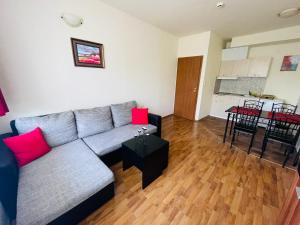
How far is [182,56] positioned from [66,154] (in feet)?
13.2

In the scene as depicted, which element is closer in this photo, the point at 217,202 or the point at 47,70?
the point at 217,202

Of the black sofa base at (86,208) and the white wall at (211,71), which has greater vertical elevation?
→ the white wall at (211,71)

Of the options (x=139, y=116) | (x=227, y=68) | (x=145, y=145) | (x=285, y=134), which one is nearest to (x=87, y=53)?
(x=139, y=116)

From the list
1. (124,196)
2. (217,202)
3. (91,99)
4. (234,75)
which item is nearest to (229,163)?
(217,202)

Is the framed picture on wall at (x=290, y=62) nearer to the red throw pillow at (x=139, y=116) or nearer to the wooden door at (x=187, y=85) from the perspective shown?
the wooden door at (x=187, y=85)

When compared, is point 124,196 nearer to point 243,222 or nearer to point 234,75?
point 243,222

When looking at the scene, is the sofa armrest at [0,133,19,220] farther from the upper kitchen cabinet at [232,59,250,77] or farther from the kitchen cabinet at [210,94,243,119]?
the upper kitchen cabinet at [232,59,250,77]

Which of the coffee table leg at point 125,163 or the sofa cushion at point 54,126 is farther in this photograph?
the coffee table leg at point 125,163

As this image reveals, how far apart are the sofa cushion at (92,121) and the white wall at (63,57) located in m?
0.31

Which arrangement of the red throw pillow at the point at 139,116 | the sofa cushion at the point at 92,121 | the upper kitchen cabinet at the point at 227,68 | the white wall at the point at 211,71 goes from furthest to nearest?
the upper kitchen cabinet at the point at 227,68 → the white wall at the point at 211,71 → the red throw pillow at the point at 139,116 → the sofa cushion at the point at 92,121

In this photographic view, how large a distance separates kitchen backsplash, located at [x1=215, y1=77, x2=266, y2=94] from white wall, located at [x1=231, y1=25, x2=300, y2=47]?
3.52ft

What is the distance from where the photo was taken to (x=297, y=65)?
3.42 m

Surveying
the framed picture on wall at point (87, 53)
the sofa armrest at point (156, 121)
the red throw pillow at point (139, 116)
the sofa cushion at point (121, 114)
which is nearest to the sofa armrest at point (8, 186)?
the sofa cushion at point (121, 114)

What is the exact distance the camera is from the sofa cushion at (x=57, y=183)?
3.36 ft
